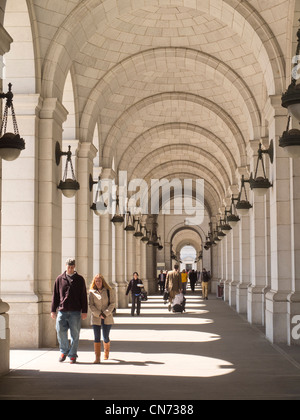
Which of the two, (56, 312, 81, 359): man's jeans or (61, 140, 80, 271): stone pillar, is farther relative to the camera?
(61, 140, 80, 271): stone pillar

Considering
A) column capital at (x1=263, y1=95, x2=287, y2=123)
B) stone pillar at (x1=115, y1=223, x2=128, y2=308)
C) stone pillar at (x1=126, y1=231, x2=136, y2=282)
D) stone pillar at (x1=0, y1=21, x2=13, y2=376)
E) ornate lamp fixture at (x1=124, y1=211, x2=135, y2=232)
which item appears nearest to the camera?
stone pillar at (x1=0, y1=21, x2=13, y2=376)

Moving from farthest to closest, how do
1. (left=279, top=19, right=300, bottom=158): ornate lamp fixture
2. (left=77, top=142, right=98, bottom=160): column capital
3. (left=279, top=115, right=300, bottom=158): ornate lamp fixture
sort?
(left=77, top=142, right=98, bottom=160): column capital → (left=279, top=115, right=300, bottom=158): ornate lamp fixture → (left=279, top=19, right=300, bottom=158): ornate lamp fixture

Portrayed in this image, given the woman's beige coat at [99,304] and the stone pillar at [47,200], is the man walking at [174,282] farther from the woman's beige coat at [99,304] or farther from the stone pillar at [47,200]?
the woman's beige coat at [99,304]

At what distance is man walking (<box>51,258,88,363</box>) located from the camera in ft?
31.6

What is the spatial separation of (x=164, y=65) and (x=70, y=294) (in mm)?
10496

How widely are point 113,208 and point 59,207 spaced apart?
33.7 feet

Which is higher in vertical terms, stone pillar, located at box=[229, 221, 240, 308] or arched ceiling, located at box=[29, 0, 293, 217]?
arched ceiling, located at box=[29, 0, 293, 217]

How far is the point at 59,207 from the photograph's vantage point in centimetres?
1268

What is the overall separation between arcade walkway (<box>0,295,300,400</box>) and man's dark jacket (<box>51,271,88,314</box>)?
0.87m

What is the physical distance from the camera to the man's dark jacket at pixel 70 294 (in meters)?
9.64

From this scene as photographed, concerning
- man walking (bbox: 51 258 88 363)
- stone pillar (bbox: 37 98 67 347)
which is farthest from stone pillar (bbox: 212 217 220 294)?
man walking (bbox: 51 258 88 363)

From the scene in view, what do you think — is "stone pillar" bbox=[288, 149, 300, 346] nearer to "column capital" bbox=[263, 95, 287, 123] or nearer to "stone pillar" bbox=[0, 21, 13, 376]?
"column capital" bbox=[263, 95, 287, 123]

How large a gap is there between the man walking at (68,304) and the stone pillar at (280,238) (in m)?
4.17

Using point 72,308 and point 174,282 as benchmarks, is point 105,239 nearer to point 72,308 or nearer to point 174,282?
point 174,282
